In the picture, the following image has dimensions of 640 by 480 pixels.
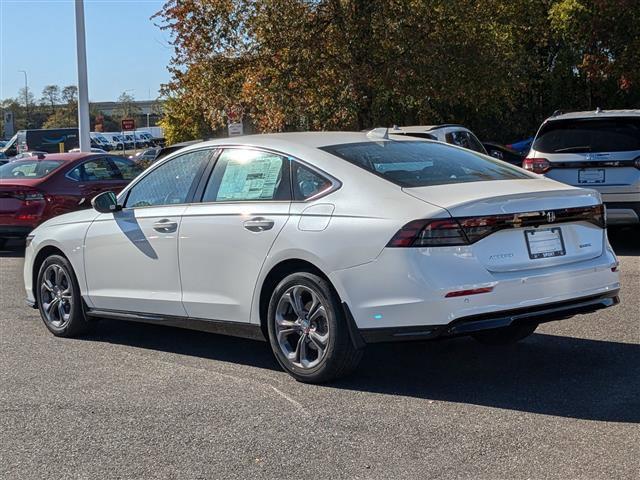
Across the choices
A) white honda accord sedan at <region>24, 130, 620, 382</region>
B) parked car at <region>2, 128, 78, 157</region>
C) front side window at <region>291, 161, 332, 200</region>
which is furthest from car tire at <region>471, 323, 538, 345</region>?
parked car at <region>2, 128, 78, 157</region>

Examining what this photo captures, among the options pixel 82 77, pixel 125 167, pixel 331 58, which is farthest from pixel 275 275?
pixel 82 77

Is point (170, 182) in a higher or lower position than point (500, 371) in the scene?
higher

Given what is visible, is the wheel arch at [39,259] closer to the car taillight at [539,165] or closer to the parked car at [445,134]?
the parked car at [445,134]

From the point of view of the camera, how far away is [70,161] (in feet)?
44.0

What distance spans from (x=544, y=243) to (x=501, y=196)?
1.29ft

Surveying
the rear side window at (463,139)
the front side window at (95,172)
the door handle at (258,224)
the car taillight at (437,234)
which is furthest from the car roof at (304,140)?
the front side window at (95,172)

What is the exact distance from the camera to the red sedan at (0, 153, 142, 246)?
41.5ft

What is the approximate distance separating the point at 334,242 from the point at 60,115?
129m

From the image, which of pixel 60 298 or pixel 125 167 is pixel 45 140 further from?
pixel 60 298

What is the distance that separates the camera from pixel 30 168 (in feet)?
44.5

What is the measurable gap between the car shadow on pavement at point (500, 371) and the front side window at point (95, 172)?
6.72 metres

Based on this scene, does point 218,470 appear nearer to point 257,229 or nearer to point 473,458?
point 473,458

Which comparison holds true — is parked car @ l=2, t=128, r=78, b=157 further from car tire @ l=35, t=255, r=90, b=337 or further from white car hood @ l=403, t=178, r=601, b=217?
white car hood @ l=403, t=178, r=601, b=217

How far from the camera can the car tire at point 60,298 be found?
23.4ft
